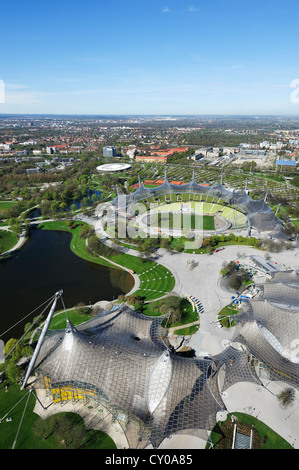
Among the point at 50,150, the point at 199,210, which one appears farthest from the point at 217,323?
the point at 50,150

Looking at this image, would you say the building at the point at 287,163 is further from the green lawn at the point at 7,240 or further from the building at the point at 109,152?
the green lawn at the point at 7,240

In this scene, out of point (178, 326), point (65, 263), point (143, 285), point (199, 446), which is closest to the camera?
point (199, 446)

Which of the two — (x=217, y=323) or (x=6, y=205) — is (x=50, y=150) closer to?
(x=6, y=205)

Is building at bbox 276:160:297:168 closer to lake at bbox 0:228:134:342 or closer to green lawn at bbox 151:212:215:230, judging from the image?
green lawn at bbox 151:212:215:230

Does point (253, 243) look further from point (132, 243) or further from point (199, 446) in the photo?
point (199, 446)

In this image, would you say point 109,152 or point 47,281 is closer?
point 47,281
